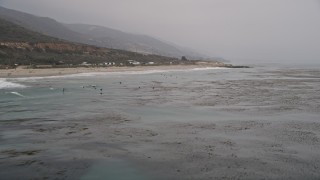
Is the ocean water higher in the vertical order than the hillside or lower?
lower

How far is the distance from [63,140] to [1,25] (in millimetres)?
109494

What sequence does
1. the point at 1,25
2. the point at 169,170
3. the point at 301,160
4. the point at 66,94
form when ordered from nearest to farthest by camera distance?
the point at 169,170 < the point at 301,160 < the point at 66,94 < the point at 1,25

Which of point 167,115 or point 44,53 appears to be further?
point 44,53

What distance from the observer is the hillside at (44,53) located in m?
79.9

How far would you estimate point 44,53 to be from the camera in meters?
91.1

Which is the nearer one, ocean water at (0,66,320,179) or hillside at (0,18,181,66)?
ocean water at (0,66,320,179)

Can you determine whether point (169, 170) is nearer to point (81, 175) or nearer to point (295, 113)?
point (81, 175)

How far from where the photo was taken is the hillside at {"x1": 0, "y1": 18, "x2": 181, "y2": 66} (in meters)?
79.9

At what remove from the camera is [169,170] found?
11594 millimetres

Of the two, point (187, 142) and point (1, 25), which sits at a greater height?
point (1, 25)

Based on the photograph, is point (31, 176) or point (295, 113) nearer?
point (31, 176)

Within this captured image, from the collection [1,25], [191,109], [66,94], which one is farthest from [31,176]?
[1,25]

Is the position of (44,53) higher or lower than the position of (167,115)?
higher

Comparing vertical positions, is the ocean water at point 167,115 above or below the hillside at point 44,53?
below
